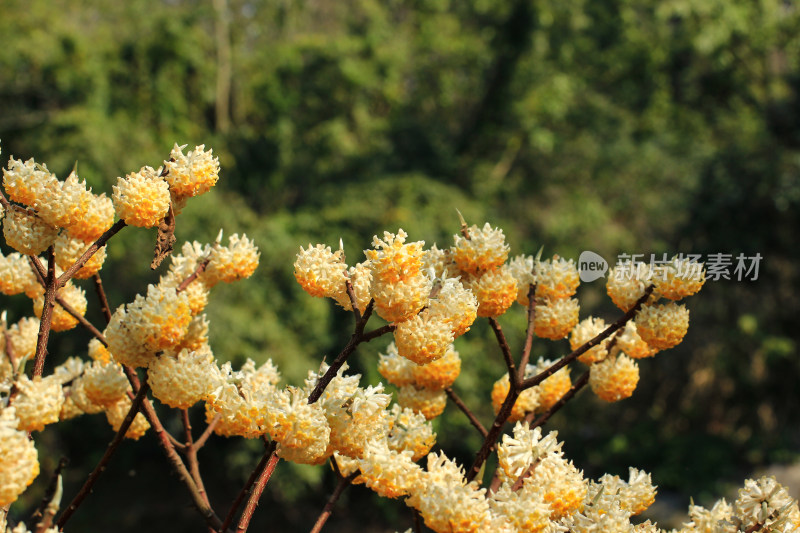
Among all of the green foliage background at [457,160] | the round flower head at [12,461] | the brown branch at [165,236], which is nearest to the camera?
the round flower head at [12,461]

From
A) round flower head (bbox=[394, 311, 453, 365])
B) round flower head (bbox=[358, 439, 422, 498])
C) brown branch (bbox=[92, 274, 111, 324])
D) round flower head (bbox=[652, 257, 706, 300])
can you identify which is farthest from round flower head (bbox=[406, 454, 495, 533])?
brown branch (bbox=[92, 274, 111, 324])

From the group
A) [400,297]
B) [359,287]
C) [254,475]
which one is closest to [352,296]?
[359,287]

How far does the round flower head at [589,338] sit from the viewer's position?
1.01 meters

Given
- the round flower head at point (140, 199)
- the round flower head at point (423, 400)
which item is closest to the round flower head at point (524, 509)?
the round flower head at point (423, 400)

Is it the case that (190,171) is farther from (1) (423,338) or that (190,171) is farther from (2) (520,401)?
(2) (520,401)

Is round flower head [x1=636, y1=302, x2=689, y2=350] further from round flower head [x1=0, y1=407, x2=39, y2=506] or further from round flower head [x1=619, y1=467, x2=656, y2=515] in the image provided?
round flower head [x1=0, y1=407, x2=39, y2=506]

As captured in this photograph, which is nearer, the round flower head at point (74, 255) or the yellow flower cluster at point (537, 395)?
the round flower head at point (74, 255)

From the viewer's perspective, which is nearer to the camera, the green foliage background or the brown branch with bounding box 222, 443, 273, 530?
the brown branch with bounding box 222, 443, 273, 530

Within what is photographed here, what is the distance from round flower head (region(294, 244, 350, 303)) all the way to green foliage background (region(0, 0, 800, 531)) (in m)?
4.33

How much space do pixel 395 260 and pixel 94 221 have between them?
37 cm

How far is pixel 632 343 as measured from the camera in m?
0.98

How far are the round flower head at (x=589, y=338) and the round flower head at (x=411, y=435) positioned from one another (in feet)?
0.91

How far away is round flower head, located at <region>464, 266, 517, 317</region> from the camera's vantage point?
86 centimetres

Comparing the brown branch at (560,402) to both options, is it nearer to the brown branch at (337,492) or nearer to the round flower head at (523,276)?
the round flower head at (523,276)
